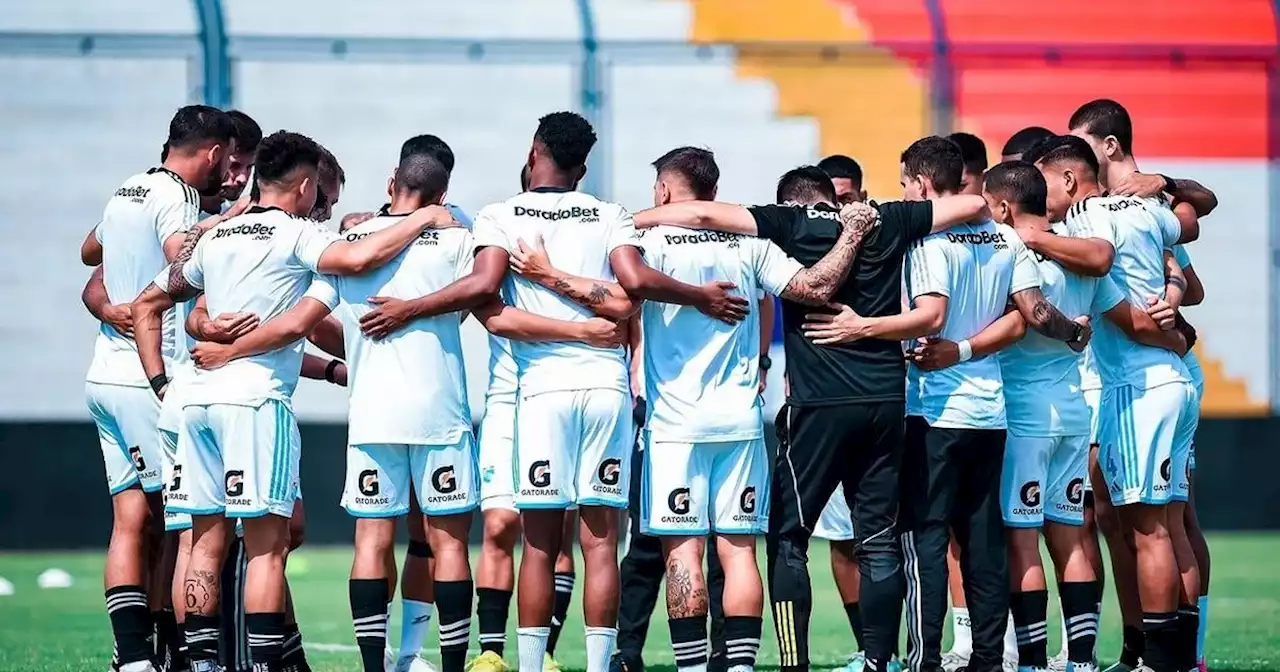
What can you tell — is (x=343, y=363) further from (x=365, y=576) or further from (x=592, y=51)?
(x=592, y=51)

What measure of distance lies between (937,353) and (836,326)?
52 centimetres

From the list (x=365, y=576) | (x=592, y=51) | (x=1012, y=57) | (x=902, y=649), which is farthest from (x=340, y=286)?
(x=1012, y=57)

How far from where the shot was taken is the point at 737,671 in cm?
731

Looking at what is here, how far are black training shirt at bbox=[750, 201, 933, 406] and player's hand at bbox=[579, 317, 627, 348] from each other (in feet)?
2.43

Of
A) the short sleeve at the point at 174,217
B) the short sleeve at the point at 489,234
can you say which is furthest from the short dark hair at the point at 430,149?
the short sleeve at the point at 174,217

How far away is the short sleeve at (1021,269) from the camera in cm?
784

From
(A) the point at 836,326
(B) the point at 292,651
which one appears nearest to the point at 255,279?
(B) the point at 292,651

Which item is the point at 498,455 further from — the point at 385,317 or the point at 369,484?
the point at 385,317

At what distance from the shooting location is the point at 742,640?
7324 millimetres

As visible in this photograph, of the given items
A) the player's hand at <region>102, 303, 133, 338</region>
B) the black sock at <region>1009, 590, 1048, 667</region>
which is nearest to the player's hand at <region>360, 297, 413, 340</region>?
the player's hand at <region>102, 303, 133, 338</region>

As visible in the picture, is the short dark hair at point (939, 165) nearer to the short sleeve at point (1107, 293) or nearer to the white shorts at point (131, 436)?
the short sleeve at point (1107, 293)

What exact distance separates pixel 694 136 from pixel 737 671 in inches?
328

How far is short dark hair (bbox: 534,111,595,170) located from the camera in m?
7.59

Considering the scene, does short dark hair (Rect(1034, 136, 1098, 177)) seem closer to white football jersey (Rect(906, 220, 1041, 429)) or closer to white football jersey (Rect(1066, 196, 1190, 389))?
white football jersey (Rect(1066, 196, 1190, 389))
